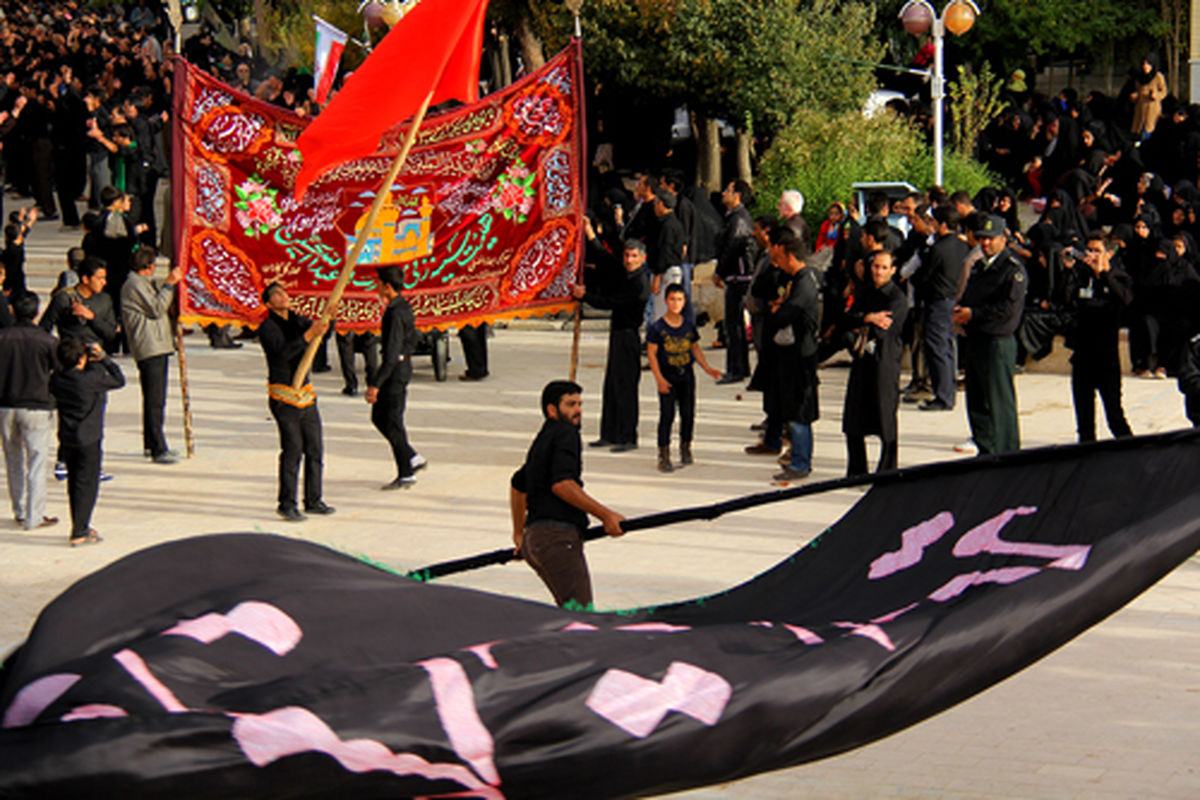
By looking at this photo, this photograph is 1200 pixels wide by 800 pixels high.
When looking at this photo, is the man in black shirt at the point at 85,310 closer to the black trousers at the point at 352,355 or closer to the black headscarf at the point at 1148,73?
the black trousers at the point at 352,355

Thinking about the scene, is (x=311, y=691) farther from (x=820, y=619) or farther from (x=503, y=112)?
(x=503, y=112)

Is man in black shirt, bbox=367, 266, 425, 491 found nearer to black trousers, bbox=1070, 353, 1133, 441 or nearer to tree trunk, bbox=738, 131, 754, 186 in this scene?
black trousers, bbox=1070, 353, 1133, 441

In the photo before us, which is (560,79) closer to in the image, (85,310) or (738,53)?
(85,310)

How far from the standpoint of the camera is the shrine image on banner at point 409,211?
526 inches

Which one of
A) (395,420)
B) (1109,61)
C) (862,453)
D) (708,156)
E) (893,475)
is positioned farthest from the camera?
(1109,61)

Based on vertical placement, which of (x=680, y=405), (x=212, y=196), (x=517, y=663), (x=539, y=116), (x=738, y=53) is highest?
(x=738, y=53)

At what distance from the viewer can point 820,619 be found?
534cm

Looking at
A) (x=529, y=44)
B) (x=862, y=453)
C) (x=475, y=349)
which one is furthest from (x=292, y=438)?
(x=529, y=44)

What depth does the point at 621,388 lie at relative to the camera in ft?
44.5

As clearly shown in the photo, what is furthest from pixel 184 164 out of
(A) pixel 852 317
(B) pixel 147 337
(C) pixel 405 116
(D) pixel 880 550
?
(D) pixel 880 550

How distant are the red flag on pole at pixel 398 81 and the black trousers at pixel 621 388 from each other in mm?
3071

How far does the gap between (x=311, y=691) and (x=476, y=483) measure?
328 inches

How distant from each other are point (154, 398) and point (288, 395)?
98.7 inches

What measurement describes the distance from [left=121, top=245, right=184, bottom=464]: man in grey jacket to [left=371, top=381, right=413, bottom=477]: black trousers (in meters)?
2.21
